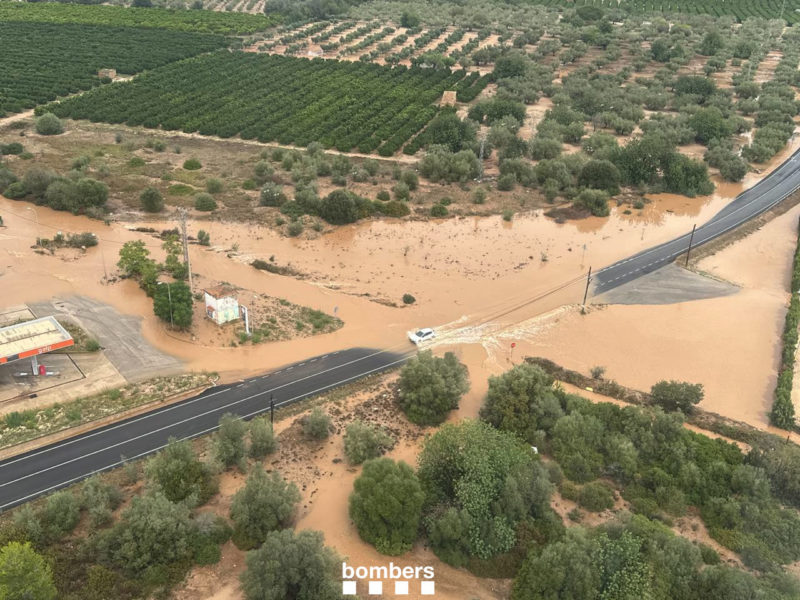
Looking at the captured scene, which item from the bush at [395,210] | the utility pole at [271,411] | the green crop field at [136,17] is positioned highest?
the green crop field at [136,17]

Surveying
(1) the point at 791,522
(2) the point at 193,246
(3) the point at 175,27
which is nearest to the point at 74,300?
(2) the point at 193,246

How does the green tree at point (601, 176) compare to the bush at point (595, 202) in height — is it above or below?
above

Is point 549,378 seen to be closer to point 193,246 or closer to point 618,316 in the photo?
point 618,316

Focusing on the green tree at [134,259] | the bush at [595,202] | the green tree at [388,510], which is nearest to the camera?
the green tree at [388,510]

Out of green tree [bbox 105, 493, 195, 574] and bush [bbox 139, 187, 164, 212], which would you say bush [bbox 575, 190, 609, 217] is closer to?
bush [bbox 139, 187, 164, 212]

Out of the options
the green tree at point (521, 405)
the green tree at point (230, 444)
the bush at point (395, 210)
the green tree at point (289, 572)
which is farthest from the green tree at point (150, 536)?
the bush at point (395, 210)

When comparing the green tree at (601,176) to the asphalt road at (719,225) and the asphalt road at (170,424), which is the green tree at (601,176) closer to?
the asphalt road at (719,225)
